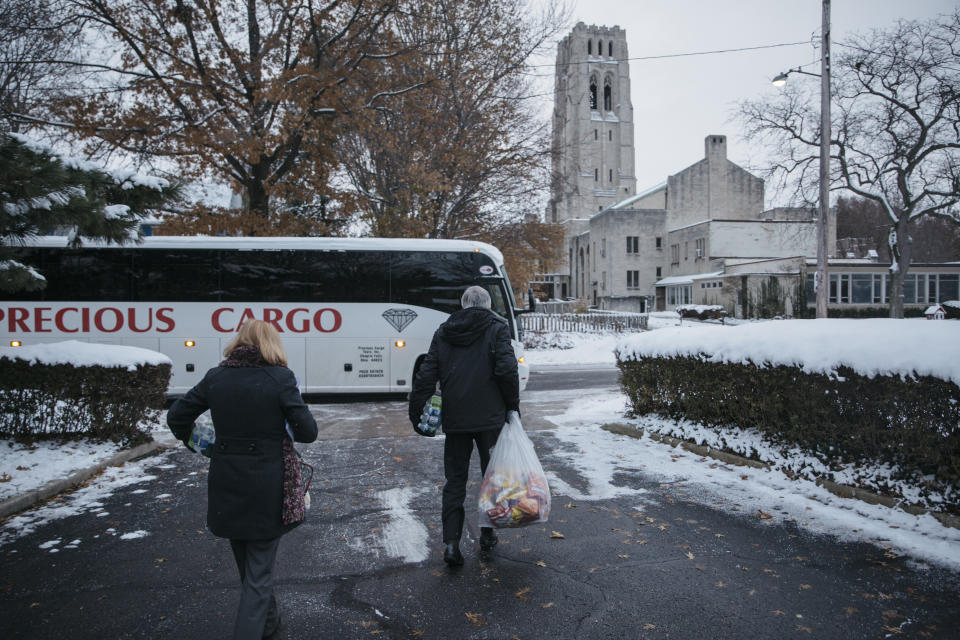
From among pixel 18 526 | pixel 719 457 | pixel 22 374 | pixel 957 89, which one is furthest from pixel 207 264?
pixel 957 89

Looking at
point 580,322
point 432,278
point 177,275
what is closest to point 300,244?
point 177,275

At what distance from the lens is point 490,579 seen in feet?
13.2

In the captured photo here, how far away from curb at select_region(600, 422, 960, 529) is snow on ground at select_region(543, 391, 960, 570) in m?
0.06

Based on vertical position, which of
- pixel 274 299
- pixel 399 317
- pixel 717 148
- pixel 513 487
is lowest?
pixel 513 487

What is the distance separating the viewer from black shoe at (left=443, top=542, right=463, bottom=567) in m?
4.17

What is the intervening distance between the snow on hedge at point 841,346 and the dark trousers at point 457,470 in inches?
140

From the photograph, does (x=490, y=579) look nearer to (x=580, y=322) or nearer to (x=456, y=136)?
(x=456, y=136)

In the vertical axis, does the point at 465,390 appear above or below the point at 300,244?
below

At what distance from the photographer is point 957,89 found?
28438mm

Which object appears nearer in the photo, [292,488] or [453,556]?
[292,488]

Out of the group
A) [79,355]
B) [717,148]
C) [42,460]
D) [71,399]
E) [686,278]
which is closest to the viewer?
[42,460]

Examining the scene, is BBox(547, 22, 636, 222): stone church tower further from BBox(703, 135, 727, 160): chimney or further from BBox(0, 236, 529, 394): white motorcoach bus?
BBox(0, 236, 529, 394): white motorcoach bus

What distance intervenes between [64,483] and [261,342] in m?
4.50

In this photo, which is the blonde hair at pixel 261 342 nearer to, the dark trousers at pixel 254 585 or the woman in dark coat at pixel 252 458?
the woman in dark coat at pixel 252 458
